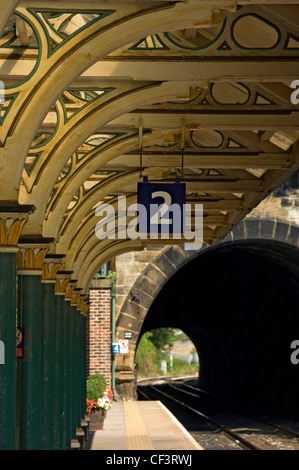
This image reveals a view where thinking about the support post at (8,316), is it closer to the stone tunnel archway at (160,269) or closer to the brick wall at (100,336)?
the brick wall at (100,336)

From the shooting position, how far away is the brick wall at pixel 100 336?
2844 cm

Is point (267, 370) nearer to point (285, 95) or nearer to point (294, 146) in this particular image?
point (294, 146)

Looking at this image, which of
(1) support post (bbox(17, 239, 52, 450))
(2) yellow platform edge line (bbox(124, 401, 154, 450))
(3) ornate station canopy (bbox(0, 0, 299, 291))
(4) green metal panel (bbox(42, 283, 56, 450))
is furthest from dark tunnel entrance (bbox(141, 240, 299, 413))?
(1) support post (bbox(17, 239, 52, 450))

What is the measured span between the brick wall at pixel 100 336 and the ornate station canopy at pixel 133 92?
14.4 metres

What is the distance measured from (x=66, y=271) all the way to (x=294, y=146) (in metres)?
3.51

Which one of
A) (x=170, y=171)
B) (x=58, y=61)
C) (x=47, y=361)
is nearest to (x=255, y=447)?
(x=170, y=171)

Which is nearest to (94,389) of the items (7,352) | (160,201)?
(160,201)

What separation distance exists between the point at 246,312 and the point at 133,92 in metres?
32.3

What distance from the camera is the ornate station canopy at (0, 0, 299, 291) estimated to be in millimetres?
7285

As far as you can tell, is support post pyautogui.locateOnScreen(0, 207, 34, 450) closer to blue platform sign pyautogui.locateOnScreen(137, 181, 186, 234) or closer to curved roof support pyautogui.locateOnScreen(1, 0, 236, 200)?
curved roof support pyautogui.locateOnScreen(1, 0, 236, 200)

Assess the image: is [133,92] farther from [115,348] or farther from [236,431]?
[236,431]

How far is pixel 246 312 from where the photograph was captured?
40844 millimetres
